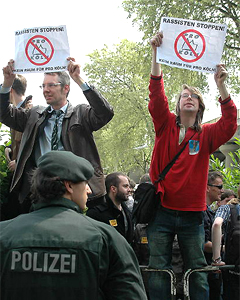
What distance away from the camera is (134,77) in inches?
1484

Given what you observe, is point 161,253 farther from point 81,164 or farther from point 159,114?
point 81,164

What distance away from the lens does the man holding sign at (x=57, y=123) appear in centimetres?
444

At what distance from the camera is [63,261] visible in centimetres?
231

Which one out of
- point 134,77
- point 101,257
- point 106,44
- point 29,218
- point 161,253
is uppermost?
point 106,44

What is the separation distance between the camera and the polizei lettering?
2309 mm

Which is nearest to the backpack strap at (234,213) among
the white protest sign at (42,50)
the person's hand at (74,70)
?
the person's hand at (74,70)

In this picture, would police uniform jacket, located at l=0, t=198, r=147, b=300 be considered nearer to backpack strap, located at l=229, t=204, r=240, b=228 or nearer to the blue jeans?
the blue jeans

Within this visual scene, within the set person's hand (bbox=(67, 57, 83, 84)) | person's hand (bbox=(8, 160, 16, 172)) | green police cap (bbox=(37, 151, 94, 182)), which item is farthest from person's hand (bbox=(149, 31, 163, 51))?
green police cap (bbox=(37, 151, 94, 182))

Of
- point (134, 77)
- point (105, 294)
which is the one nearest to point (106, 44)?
point (134, 77)

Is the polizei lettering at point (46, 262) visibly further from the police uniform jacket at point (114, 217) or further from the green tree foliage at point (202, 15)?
the green tree foliage at point (202, 15)

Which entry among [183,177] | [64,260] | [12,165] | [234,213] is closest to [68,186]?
[64,260]

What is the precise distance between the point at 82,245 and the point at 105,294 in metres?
0.29

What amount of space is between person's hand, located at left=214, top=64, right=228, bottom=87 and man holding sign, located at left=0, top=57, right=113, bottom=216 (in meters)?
0.95

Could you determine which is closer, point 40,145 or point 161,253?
point 161,253
